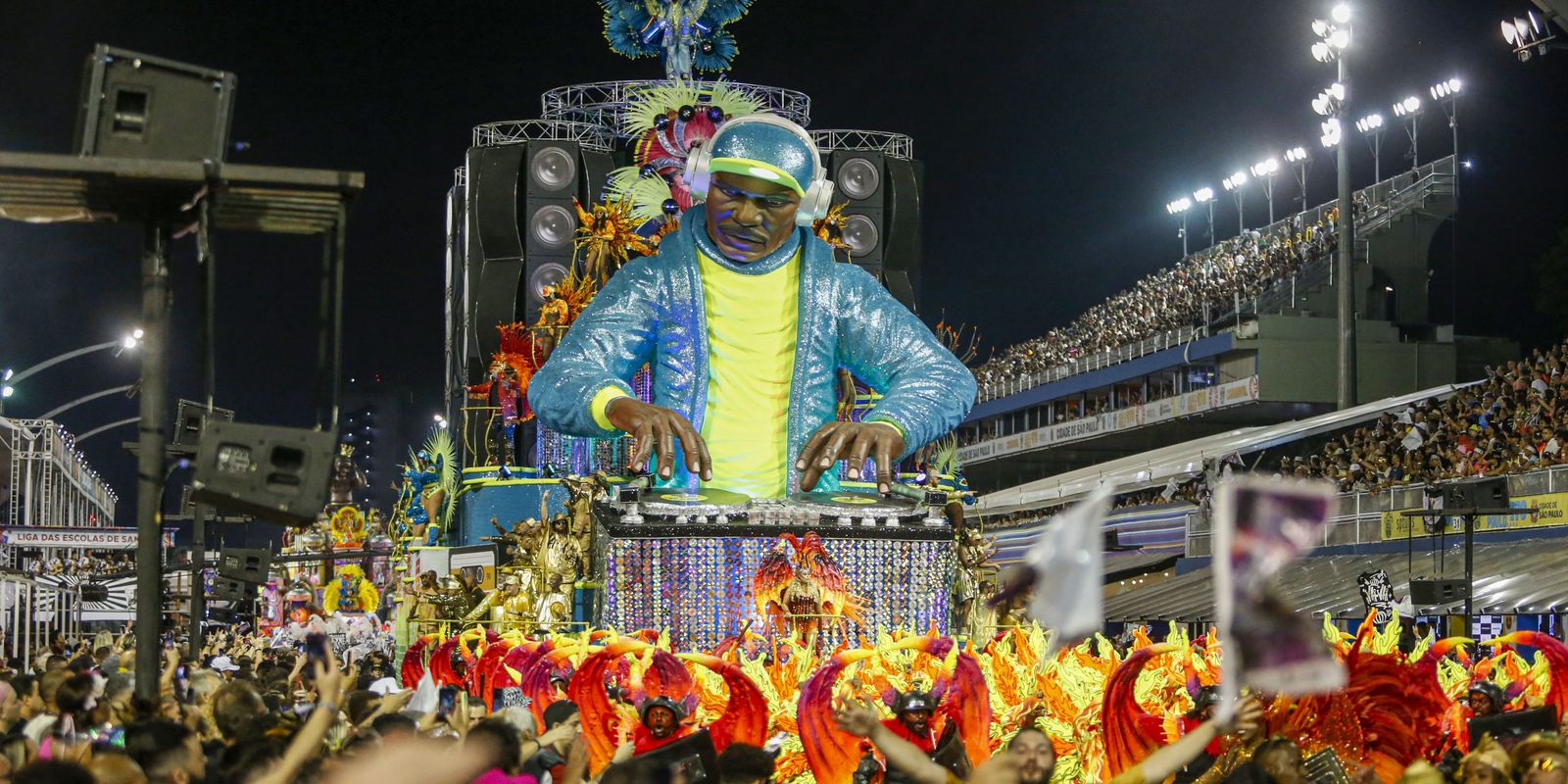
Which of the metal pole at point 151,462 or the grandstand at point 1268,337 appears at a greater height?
the grandstand at point 1268,337

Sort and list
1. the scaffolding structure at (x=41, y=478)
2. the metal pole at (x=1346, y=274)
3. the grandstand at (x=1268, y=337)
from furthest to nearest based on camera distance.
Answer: the grandstand at (x=1268, y=337) < the scaffolding structure at (x=41, y=478) < the metal pole at (x=1346, y=274)

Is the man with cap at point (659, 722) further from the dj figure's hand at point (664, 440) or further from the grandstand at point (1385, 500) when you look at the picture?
the grandstand at point (1385, 500)

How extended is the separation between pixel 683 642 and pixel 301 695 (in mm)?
3746

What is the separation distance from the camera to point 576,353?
611 inches

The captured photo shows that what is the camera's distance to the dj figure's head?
15.2 meters

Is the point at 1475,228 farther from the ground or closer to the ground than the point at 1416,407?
farther from the ground

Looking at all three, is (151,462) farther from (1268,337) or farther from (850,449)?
(1268,337)

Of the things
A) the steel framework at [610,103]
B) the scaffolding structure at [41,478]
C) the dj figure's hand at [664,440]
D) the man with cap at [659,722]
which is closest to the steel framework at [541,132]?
the steel framework at [610,103]

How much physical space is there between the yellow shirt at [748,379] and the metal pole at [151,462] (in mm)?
9773

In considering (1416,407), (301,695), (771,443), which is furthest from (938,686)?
(1416,407)

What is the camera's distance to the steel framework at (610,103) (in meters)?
28.6

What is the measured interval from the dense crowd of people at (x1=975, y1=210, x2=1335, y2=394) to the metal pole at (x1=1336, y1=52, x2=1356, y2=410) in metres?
9.25

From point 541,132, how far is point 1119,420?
19.8 meters

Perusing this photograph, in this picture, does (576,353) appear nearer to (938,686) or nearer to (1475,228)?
(938,686)
